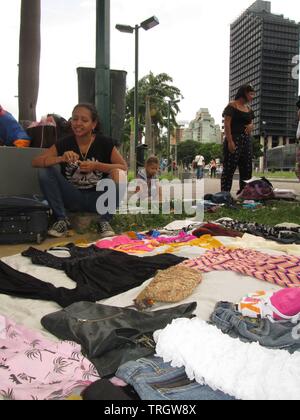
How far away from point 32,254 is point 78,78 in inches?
134

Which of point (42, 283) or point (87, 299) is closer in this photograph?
point (87, 299)

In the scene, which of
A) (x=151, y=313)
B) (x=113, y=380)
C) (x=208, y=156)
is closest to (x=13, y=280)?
(x=151, y=313)

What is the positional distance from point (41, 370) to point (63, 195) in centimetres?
369

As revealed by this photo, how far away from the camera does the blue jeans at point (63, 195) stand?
16.3 feet

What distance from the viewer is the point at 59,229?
491 centimetres

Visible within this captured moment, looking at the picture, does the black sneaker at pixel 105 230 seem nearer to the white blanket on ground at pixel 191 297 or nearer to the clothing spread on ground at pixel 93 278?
the clothing spread on ground at pixel 93 278

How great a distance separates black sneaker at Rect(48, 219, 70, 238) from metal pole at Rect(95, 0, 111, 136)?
1.95 metres

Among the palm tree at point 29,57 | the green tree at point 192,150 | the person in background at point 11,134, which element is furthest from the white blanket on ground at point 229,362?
the green tree at point 192,150

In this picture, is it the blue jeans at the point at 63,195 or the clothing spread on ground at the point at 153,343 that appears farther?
the blue jeans at the point at 63,195

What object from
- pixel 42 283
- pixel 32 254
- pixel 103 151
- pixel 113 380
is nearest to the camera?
pixel 113 380

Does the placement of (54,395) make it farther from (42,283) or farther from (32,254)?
(32,254)

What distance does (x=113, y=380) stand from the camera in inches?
67.2

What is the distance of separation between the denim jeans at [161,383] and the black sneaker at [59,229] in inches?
131

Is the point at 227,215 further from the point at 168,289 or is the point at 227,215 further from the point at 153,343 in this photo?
the point at 153,343
